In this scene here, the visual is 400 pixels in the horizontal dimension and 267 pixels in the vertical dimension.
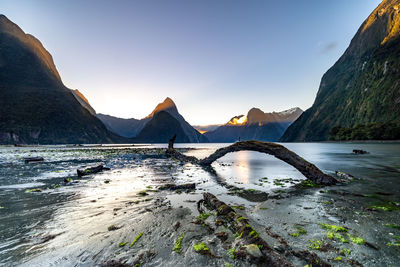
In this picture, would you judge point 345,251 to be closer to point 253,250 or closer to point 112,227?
point 253,250

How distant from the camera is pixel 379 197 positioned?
8.71 meters

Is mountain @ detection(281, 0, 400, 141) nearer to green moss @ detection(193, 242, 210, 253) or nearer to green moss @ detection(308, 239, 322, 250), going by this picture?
green moss @ detection(308, 239, 322, 250)

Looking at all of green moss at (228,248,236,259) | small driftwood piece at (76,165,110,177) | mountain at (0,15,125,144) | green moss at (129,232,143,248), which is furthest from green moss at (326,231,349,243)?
mountain at (0,15,125,144)

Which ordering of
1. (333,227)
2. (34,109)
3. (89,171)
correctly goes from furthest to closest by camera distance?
1. (34,109)
2. (89,171)
3. (333,227)

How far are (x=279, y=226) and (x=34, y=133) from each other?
194 m

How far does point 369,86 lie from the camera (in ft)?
427

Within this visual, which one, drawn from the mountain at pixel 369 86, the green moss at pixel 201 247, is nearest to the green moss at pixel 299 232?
the green moss at pixel 201 247

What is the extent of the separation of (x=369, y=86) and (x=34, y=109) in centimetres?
27111

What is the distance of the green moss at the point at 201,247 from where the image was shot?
4.29 m

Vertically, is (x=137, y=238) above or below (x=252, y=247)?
below

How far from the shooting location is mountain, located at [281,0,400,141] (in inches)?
4348

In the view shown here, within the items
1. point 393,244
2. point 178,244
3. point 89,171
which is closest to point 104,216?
point 178,244

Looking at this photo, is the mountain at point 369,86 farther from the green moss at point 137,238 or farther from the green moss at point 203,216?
the green moss at point 137,238

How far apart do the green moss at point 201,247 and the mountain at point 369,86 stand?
441ft
